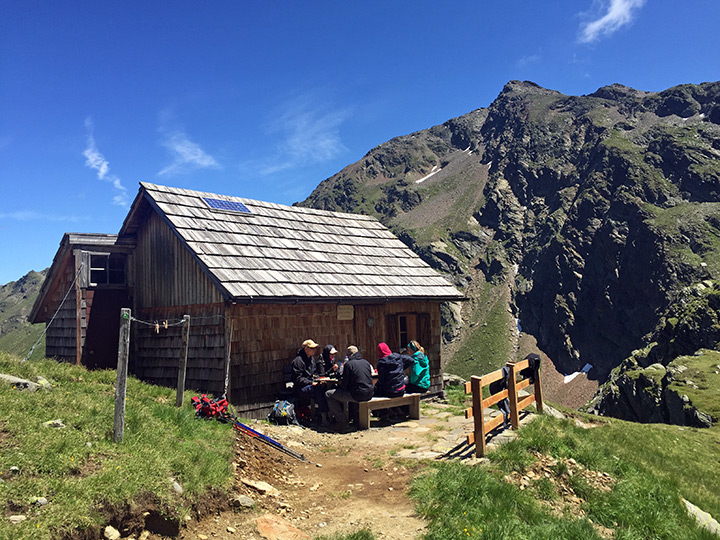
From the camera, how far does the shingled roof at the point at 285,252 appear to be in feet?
41.7

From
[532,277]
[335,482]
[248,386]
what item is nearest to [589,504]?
[335,482]

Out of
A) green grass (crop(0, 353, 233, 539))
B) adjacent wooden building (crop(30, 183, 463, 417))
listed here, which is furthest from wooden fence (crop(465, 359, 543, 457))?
adjacent wooden building (crop(30, 183, 463, 417))

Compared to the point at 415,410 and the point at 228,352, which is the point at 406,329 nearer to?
the point at 415,410

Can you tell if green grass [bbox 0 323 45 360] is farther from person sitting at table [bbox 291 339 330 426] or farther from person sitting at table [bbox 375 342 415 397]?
person sitting at table [bbox 375 342 415 397]

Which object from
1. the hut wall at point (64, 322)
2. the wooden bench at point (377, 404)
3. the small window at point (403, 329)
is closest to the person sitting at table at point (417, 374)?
the wooden bench at point (377, 404)

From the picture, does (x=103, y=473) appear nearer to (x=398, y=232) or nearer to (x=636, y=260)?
(x=636, y=260)

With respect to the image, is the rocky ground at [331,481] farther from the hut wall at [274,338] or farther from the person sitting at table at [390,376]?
the hut wall at [274,338]

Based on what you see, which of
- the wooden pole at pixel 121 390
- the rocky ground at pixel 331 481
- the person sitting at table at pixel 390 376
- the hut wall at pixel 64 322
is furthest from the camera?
the hut wall at pixel 64 322

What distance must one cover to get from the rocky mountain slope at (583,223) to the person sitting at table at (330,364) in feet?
258

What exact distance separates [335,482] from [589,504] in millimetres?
3924

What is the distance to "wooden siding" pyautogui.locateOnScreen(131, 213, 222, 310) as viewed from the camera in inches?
523

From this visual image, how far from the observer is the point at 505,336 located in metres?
109

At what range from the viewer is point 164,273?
1516 centimetres

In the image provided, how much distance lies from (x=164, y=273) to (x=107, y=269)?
364cm
